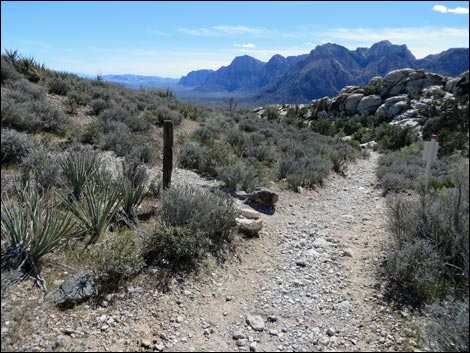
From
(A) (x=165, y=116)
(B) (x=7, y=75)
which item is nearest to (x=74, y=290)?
(A) (x=165, y=116)

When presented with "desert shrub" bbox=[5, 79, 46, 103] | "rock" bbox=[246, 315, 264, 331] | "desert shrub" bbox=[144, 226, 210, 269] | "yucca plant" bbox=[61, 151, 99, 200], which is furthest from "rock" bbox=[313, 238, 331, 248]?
"desert shrub" bbox=[5, 79, 46, 103]

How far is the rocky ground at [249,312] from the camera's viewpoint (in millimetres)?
3307

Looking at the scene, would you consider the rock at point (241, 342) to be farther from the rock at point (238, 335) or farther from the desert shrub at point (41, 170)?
the desert shrub at point (41, 170)

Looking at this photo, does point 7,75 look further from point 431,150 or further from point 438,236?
point 438,236

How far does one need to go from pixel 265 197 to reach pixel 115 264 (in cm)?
439

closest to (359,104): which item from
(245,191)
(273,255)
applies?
(245,191)

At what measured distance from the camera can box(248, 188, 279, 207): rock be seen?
7805mm

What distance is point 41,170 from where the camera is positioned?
5855 mm

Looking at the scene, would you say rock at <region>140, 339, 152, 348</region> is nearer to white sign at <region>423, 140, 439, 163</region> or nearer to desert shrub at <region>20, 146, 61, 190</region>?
desert shrub at <region>20, 146, 61, 190</region>

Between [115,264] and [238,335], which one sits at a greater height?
[115,264]

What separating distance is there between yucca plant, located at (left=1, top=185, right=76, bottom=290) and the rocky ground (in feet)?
1.08

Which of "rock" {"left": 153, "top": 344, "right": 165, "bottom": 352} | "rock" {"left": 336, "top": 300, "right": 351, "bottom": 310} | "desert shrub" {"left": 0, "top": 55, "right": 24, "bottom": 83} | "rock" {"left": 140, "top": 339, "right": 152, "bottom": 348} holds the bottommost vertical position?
"rock" {"left": 336, "top": 300, "right": 351, "bottom": 310}

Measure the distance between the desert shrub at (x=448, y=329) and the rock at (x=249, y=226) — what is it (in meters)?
3.10

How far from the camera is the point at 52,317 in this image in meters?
3.36
